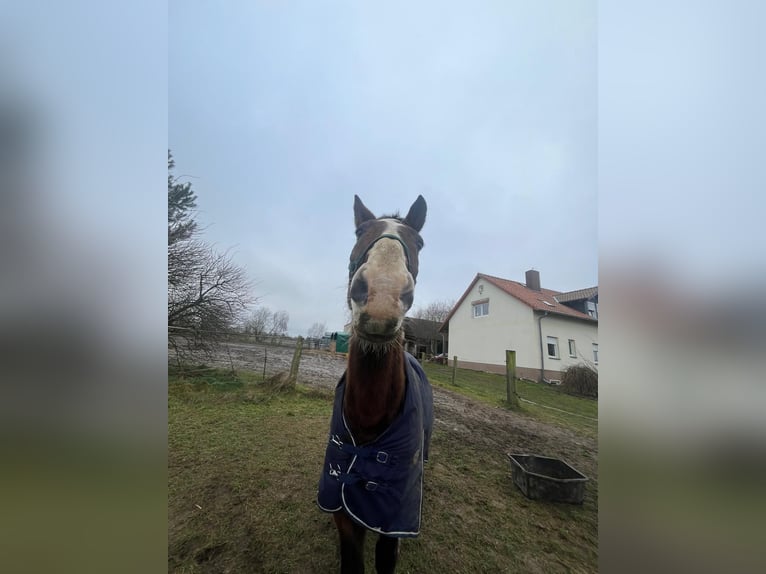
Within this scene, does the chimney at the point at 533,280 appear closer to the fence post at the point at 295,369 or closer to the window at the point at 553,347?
the window at the point at 553,347

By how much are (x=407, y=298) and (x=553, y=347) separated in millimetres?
11042

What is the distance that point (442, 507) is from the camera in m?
2.84

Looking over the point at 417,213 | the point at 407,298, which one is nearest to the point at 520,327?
the point at 417,213

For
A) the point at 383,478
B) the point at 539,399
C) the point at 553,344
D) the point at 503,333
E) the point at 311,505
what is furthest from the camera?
the point at 503,333

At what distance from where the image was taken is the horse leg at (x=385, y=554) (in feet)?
6.04

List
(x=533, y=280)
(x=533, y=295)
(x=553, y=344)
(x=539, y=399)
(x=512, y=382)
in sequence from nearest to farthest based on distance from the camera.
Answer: (x=512, y=382) < (x=539, y=399) < (x=553, y=344) < (x=533, y=295) < (x=533, y=280)

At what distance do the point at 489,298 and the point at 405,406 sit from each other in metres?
13.4

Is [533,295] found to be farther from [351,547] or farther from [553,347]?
[351,547]

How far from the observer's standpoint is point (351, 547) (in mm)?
1812

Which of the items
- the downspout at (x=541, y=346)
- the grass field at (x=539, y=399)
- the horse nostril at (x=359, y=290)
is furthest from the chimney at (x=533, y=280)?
the horse nostril at (x=359, y=290)

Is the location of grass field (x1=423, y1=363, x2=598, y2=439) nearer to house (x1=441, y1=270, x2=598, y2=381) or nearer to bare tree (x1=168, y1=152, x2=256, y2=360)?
house (x1=441, y1=270, x2=598, y2=381)

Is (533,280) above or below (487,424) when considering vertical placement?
above
